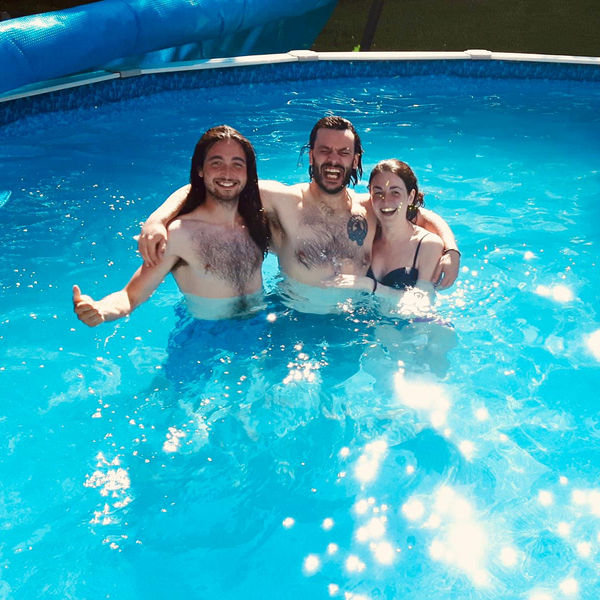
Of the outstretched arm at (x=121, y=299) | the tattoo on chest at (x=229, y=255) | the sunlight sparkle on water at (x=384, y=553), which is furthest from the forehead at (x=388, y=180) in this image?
the sunlight sparkle on water at (x=384, y=553)

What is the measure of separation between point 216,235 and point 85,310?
1.00 meters

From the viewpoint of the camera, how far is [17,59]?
6.60m

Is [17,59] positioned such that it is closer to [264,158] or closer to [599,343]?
[264,158]

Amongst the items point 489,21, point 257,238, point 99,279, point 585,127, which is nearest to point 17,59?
point 99,279

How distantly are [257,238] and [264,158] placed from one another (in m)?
3.16

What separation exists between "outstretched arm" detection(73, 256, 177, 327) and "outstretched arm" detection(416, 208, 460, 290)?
5.07ft

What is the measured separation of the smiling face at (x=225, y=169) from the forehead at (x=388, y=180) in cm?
79

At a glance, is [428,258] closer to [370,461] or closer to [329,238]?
[329,238]

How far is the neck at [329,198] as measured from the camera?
13.5 feet

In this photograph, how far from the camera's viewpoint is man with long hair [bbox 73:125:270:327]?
3.65 meters

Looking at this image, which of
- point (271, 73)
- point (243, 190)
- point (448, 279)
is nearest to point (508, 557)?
point (448, 279)

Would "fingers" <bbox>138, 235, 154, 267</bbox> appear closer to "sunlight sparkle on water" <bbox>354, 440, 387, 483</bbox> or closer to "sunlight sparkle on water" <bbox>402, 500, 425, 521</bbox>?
"sunlight sparkle on water" <bbox>354, 440, 387, 483</bbox>

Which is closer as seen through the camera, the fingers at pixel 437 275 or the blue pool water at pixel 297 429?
the blue pool water at pixel 297 429

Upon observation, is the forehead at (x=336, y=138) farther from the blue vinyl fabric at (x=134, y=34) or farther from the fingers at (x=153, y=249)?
the blue vinyl fabric at (x=134, y=34)
